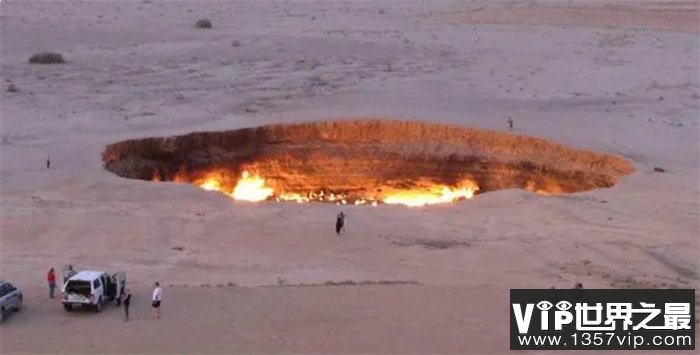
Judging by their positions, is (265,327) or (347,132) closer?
(265,327)

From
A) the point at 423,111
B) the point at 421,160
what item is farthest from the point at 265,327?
the point at 423,111

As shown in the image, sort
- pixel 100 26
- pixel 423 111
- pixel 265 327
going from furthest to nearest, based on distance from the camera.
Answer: pixel 100 26 → pixel 423 111 → pixel 265 327

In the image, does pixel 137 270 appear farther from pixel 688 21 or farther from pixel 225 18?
pixel 688 21

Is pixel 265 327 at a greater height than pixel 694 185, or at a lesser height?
lesser

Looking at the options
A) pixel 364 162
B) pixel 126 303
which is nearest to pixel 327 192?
pixel 364 162

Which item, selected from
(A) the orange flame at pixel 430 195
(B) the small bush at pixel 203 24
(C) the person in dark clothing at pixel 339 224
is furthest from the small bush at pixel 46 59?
(C) the person in dark clothing at pixel 339 224

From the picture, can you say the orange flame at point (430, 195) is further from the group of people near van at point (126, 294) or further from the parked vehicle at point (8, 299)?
the parked vehicle at point (8, 299)
